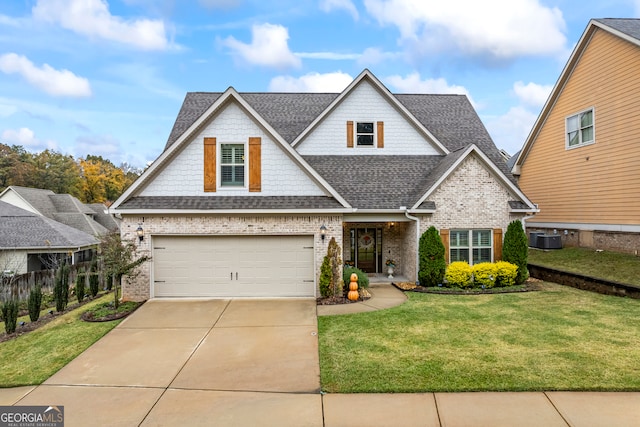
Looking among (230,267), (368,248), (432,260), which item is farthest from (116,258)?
(432,260)

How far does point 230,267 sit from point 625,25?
61.4 feet

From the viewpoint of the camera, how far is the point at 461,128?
17.3 metres

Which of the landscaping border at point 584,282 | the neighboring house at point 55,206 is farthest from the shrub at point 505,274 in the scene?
the neighboring house at point 55,206

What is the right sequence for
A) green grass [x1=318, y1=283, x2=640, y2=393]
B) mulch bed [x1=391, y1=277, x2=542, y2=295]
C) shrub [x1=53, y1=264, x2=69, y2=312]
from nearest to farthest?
green grass [x1=318, y1=283, x2=640, y2=393] → shrub [x1=53, y1=264, x2=69, y2=312] → mulch bed [x1=391, y1=277, x2=542, y2=295]

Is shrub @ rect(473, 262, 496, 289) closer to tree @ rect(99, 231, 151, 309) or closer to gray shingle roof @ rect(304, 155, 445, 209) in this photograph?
gray shingle roof @ rect(304, 155, 445, 209)

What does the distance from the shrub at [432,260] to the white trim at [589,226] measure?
26.3 ft

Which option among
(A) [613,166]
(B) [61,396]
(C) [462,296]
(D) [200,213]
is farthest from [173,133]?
(A) [613,166]

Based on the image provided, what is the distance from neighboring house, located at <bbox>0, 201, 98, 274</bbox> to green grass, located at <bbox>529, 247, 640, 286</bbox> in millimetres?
25498

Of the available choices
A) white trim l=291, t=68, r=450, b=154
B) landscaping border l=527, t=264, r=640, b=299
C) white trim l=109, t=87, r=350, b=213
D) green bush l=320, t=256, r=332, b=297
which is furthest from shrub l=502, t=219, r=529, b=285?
green bush l=320, t=256, r=332, b=297

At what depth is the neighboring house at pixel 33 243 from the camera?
21047 millimetres

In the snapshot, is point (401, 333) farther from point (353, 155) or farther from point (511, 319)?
point (353, 155)

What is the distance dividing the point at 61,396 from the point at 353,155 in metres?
12.4

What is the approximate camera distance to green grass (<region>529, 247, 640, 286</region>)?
1177 centimetres

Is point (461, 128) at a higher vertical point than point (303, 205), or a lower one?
higher
